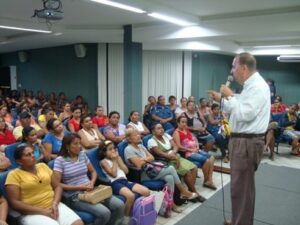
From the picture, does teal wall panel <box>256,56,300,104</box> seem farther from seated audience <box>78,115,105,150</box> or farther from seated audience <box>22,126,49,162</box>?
seated audience <box>22,126,49,162</box>

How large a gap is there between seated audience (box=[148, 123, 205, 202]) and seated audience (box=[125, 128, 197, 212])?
0.50 ft

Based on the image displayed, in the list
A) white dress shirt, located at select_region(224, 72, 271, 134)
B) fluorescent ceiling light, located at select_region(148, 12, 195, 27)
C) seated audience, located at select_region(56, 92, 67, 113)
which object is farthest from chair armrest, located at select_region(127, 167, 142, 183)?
seated audience, located at select_region(56, 92, 67, 113)

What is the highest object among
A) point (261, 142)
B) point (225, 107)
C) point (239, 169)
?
point (225, 107)

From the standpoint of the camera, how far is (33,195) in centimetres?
246

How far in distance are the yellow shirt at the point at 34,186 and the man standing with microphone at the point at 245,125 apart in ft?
5.03

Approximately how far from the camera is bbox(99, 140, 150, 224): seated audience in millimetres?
3037

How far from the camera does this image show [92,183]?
2.95 metres

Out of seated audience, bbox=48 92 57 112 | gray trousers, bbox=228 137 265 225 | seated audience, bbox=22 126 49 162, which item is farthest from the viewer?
seated audience, bbox=48 92 57 112

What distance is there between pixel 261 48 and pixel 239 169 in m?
8.58

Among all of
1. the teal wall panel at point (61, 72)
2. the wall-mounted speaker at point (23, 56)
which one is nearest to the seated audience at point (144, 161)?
the teal wall panel at point (61, 72)

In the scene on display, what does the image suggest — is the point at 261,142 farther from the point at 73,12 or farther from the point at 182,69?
the point at 182,69

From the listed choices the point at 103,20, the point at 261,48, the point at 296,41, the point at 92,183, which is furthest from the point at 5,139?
the point at 261,48

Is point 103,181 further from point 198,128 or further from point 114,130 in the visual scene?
point 198,128

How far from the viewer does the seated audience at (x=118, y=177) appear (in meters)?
3.04
